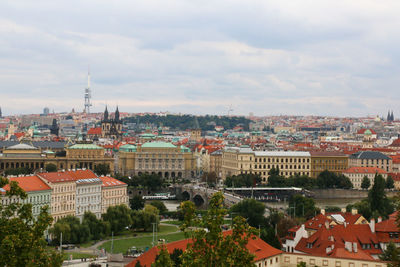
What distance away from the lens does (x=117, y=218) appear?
238ft

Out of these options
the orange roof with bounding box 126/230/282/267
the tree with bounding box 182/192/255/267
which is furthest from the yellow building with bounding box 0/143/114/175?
the tree with bounding box 182/192/255/267

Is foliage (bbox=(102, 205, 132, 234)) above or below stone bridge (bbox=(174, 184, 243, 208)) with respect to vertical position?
above

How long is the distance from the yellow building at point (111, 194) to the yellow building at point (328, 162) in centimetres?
5711

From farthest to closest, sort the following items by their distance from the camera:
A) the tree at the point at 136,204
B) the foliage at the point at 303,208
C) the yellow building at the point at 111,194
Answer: the tree at the point at 136,204 < the yellow building at the point at 111,194 < the foliage at the point at 303,208

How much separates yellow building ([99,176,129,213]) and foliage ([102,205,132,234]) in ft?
20.1

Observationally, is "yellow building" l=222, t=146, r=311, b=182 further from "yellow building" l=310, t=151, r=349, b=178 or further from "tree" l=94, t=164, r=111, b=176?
"tree" l=94, t=164, r=111, b=176

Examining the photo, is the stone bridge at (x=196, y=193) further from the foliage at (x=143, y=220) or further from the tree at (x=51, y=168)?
the foliage at (x=143, y=220)

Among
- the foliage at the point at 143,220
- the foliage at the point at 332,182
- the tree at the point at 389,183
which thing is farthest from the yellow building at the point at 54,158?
the foliage at the point at 143,220

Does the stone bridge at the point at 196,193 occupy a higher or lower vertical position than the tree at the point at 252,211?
lower

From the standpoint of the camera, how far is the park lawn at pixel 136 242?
61.6 m

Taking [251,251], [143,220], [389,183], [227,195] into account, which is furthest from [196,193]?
[251,251]

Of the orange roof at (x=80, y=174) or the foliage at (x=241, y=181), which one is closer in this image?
the orange roof at (x=80, y=174)

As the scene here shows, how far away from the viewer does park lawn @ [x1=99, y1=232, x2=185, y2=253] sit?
61.6 metres

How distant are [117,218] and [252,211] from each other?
1265 centimetres
